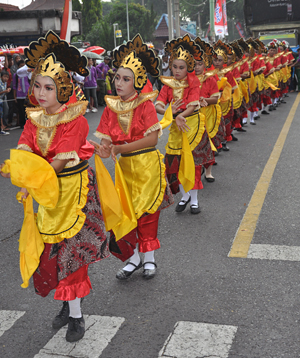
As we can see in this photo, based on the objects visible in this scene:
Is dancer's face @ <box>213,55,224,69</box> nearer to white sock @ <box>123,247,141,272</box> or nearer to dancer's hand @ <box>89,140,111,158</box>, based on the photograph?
white sock @ <box>123,247,141,272</box>

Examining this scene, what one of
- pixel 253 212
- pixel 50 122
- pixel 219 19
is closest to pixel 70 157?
pixel 50 122

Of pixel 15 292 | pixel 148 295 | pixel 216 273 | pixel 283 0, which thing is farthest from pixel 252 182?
pixel 283 0

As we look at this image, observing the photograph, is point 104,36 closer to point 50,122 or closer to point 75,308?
point 50,122

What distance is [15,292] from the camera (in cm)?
390

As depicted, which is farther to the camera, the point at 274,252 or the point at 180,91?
the point at 180,91

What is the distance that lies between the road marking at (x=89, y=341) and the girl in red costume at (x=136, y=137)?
2.30 feet

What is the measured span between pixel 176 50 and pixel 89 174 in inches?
87.2

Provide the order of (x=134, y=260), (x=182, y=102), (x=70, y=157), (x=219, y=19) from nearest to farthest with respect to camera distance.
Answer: (x=70, y=157), (x=134, y=260), (x=182, y=102), (x=219, y=19)

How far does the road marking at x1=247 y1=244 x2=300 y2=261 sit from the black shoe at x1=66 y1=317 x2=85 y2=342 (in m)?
1.72

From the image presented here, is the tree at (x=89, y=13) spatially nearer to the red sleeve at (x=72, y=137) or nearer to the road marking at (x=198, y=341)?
the red sleeve at (x=72, y=137)

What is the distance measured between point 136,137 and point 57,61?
0.97 meters

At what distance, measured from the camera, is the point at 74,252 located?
3121mm

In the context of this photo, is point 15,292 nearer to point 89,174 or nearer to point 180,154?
point 89,174

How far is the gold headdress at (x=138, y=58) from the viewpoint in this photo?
3709 mm
